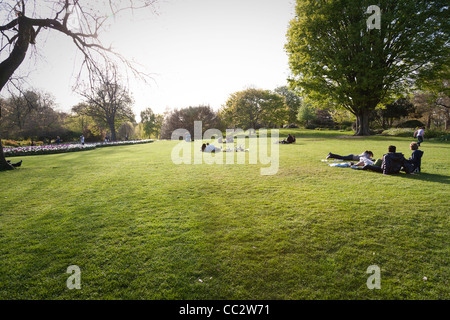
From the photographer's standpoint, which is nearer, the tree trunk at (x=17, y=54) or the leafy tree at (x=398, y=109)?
the tree trunk at (x=17, y=54)

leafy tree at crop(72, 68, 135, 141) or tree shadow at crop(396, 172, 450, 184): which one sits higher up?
leafy tree at crop(72, 68, 135, 141)

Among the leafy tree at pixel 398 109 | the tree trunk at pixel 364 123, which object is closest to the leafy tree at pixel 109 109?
the tree trunk at pixel 364 123

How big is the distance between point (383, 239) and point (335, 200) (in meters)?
1.94

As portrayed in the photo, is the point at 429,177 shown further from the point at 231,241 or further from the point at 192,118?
the point at 192,118

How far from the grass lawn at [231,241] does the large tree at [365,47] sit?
843 inches

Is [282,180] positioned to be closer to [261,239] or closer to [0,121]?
[261,239]

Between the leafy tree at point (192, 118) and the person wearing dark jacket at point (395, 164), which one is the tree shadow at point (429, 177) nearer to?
the person wearing dark jacket at point (395, 164)

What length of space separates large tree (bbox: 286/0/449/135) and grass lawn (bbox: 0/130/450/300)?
70.2 feet

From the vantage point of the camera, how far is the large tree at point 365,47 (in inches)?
848

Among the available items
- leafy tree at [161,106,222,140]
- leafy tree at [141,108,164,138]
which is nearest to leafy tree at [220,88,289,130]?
leafy tree at [161,106,222,140]

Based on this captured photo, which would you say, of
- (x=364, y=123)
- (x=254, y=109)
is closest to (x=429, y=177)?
(x=364, y=123)

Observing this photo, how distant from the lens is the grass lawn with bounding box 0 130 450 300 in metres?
2.79

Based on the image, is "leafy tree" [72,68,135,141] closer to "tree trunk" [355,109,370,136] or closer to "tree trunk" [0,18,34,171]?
"tree trunk" [0,18,34,171]
